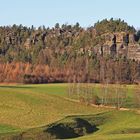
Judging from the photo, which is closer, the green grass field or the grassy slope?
the green grass field

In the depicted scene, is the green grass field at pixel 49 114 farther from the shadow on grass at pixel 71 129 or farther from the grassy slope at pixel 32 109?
the shadow on grass at pixel 71 129

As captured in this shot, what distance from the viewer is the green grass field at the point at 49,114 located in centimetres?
5423

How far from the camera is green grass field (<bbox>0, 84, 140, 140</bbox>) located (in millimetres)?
54234

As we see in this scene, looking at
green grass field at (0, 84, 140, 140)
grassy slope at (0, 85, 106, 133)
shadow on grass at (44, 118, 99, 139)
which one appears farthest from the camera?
grassy slope at (0, 85, 106, 133)

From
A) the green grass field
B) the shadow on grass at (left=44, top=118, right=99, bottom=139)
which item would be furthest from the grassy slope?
the shadow on grass at (left=44, top=118, right=99, bottom=139)

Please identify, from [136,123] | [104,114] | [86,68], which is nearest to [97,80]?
[86,68]

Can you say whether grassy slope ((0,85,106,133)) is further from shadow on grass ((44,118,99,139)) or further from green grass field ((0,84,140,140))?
shadow on grass ((44,118,99,139))

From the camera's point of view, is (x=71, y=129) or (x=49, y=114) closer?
(x=71, y=129)

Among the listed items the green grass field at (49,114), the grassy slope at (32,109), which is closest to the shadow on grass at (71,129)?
the green grass field at (49,114)

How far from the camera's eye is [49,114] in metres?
66.4

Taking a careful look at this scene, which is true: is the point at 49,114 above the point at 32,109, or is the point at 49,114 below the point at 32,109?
below

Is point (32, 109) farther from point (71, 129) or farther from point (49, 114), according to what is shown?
point (71, 129)

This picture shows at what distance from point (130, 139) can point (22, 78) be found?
395ft

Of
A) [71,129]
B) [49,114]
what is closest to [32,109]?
[49,114]
